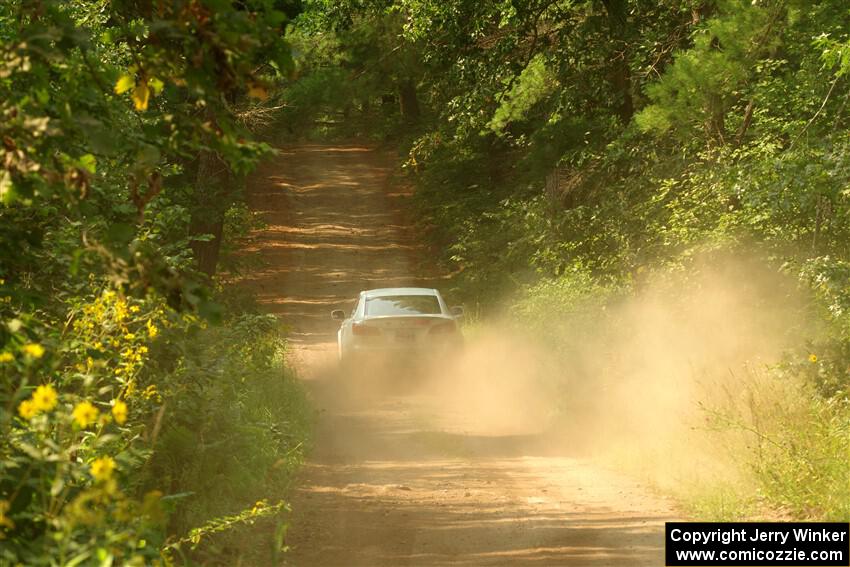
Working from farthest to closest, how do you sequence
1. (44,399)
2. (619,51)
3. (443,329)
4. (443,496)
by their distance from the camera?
1. (619,51)
2. (443,329)
3. (443,496)
4. (44,399)

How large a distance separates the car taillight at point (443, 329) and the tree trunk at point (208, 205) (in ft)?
14.1

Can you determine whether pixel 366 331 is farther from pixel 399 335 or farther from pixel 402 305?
pixel 402 305

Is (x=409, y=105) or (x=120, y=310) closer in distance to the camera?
(x=120, y=310)

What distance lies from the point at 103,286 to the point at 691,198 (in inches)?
411

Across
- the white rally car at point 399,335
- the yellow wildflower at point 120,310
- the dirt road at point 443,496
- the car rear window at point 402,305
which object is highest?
the car rear window at point 402,305

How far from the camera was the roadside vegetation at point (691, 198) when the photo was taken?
35.0 feet

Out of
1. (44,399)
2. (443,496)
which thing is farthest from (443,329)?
(44,399)

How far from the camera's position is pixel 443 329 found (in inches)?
702

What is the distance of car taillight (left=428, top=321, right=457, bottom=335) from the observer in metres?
17.8

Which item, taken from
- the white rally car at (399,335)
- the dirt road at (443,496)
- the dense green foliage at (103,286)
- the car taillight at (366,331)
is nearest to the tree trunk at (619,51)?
the white rally car at (399,335)

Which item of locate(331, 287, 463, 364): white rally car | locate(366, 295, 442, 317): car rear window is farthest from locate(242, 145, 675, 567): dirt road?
locate(366, 295, 442, 317): car rear window

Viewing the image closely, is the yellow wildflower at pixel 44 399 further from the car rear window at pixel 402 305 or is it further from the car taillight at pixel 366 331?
the car rear window at pixel 402 305

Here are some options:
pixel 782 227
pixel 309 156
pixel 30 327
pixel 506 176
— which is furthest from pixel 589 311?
pixel 309 156

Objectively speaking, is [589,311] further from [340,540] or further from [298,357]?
[340,540]
